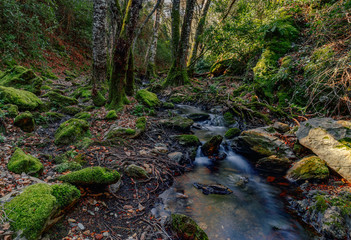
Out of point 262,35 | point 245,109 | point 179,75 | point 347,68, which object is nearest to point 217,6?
point 262,35

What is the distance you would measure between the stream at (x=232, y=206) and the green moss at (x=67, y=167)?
1.77 metres

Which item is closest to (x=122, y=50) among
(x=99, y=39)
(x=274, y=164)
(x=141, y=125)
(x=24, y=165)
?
(x=141, y=125)

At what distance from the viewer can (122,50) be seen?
6.45 m

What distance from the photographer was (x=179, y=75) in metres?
12.9

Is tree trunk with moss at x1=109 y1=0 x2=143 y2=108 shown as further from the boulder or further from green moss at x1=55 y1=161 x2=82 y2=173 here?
the boulder

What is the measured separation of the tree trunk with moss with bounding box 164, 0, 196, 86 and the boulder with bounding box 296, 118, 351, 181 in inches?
350

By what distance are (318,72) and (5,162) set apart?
29.4 feet

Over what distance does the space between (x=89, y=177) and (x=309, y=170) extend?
5.00 m

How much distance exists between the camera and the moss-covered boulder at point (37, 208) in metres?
2.02

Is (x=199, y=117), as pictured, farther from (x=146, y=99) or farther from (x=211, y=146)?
(x=211, y=146)

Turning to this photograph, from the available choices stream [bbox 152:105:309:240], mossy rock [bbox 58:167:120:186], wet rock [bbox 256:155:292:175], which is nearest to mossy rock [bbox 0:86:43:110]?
mossy rock [bbox 58:167:120:186]

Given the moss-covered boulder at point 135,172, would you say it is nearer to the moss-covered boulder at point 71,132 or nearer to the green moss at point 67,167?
the green moss at point 67,167

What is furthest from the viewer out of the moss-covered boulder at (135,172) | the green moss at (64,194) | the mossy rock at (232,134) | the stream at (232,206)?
the mossy rock at (232,134)

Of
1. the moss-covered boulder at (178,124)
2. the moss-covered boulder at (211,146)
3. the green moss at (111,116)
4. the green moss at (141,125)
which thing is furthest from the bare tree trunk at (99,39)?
the moss-covered boulder at (211,146)
